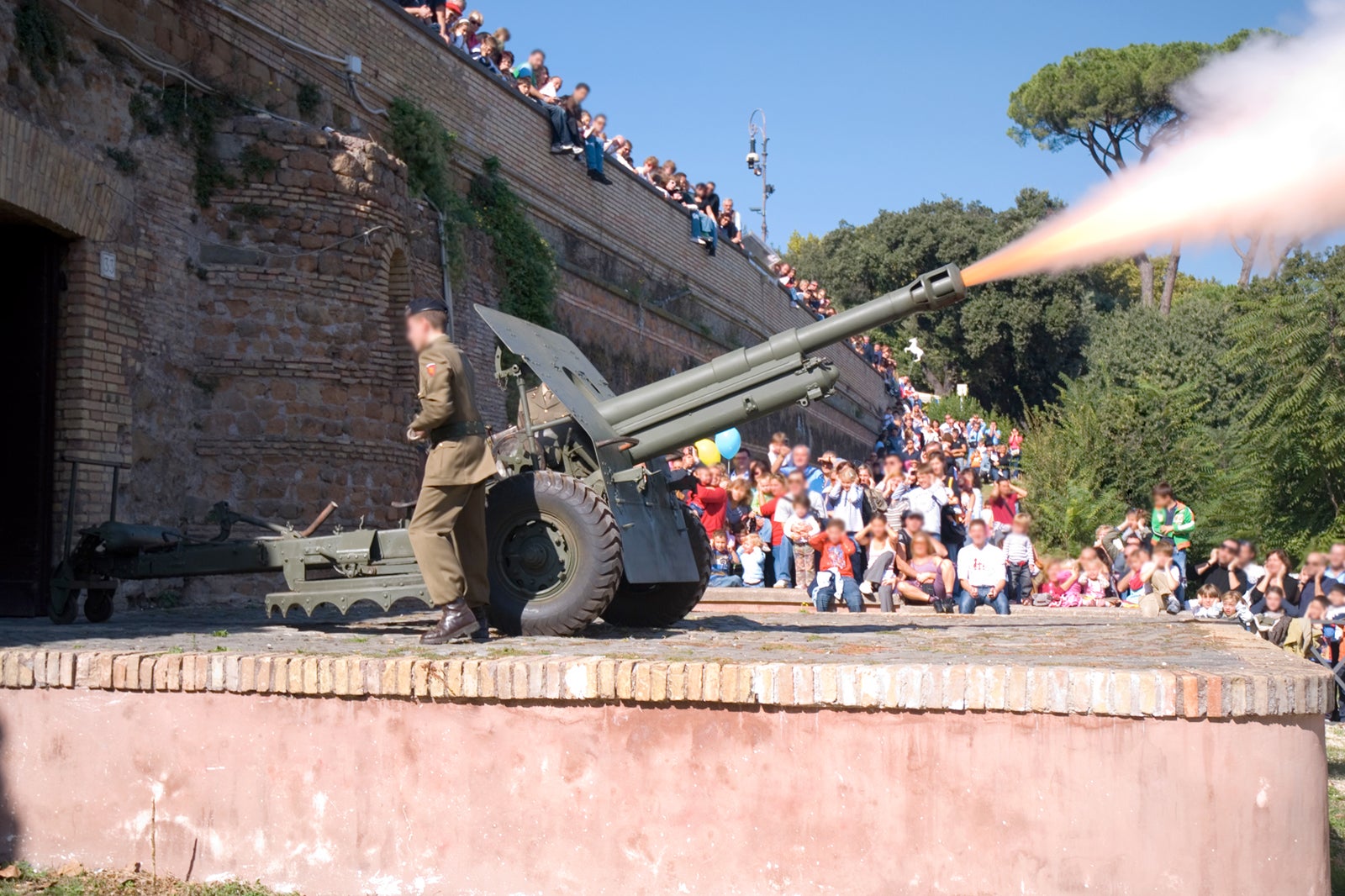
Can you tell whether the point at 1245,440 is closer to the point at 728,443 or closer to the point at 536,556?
the point at 728,443

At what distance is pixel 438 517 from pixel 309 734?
61.4 inches

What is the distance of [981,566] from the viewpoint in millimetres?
13266

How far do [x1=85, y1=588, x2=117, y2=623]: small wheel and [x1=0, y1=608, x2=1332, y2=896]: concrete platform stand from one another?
10.6 feet

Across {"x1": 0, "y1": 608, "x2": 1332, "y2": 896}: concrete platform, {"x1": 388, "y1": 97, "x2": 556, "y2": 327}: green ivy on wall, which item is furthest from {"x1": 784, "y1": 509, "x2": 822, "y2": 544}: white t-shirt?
{"x1": 0, "y1": 608, "x2": 1332, "y2": 896}: concrete platform

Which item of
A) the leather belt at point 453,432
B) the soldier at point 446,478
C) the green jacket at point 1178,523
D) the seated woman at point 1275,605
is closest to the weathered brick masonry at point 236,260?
the soldier at point 446,478

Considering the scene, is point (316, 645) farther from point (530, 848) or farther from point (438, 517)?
point (530, 848)

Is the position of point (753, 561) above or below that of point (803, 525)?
below

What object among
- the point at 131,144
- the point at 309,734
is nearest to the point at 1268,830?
the point at 309,734

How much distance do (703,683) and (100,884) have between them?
8.82ft

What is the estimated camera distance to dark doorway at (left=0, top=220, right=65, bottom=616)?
36.6ft

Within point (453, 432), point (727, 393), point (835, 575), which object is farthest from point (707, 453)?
point (453, 432)

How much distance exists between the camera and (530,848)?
18.6 ft

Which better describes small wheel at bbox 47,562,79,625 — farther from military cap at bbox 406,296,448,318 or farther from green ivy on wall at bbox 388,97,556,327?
green ivy on wall at bbox 388,97,556,327

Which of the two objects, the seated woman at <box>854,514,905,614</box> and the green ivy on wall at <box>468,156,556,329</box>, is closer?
the seated woman at <box>854,514,905,614</box>
